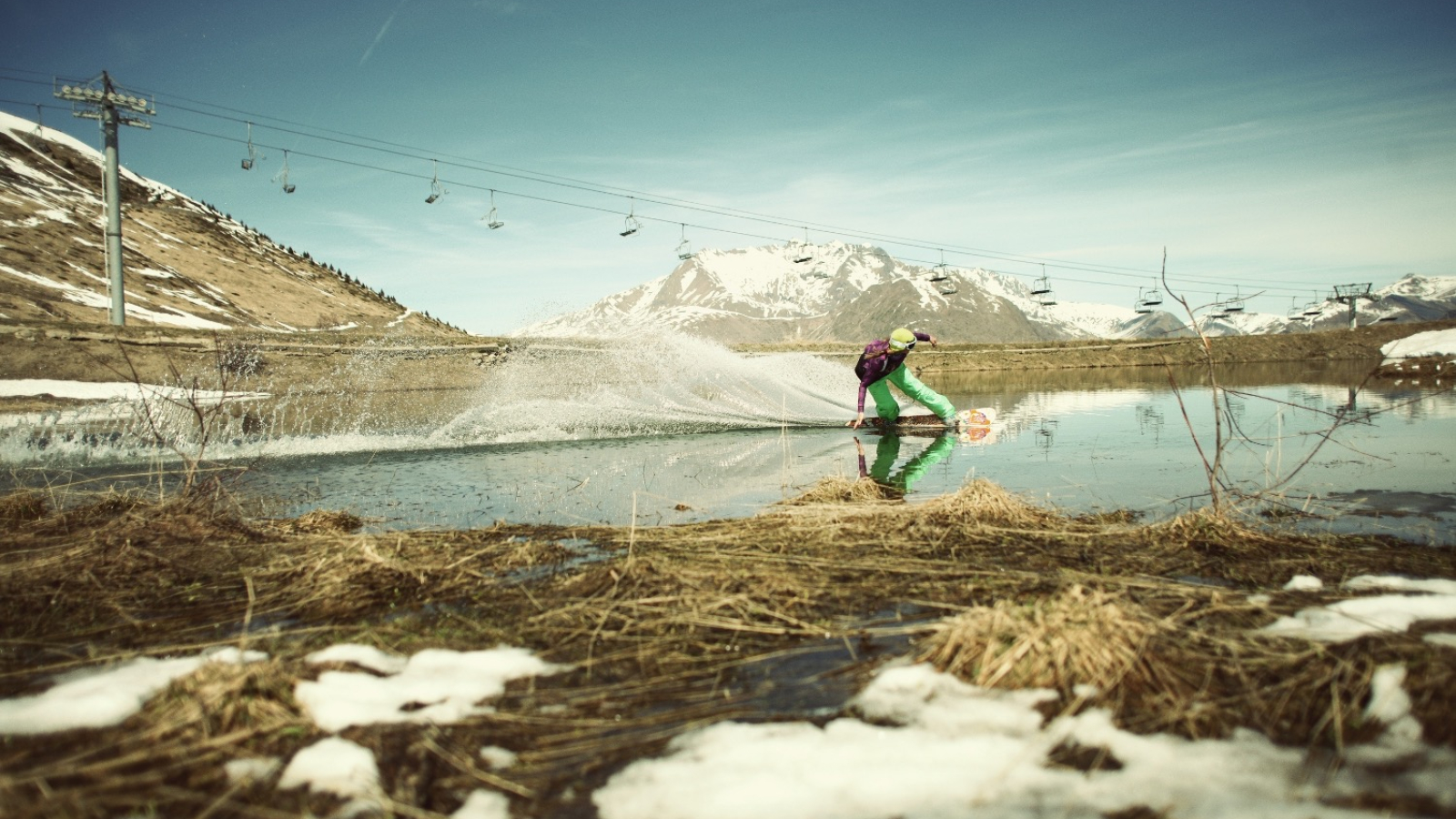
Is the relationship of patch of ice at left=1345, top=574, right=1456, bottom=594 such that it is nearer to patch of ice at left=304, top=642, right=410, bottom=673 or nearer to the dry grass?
the dry grass

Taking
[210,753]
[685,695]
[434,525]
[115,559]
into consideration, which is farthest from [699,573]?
[115,559]

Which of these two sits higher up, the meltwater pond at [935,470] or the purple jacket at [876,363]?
the purple jacket at [876,363]

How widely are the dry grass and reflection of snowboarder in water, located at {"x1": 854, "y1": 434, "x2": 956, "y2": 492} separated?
3.38 meters

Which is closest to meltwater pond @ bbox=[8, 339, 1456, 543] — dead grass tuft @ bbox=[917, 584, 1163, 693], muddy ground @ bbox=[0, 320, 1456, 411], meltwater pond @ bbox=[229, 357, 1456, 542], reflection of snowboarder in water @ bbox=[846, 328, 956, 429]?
meltwater pond @ bbox=[229, 357, 1456, 542]

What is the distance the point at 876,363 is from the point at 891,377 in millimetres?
905

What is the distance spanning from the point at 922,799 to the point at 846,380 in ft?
94.2

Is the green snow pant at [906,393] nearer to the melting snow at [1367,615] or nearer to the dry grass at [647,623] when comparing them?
the dry grass at [647,623]

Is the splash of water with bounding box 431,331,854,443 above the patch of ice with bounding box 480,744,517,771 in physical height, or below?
above

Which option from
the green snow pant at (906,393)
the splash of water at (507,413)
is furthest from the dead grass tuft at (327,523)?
the green snow pant at (906,393)

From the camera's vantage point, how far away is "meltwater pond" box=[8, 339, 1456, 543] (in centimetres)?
881

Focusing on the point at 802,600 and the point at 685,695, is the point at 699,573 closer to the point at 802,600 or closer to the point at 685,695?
the point at 802,600

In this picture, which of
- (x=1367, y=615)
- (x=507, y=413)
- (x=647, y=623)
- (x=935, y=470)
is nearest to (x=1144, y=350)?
(x=507, y=413)

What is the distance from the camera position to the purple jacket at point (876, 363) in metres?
18.2

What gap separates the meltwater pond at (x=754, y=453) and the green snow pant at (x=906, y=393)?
1.46m
